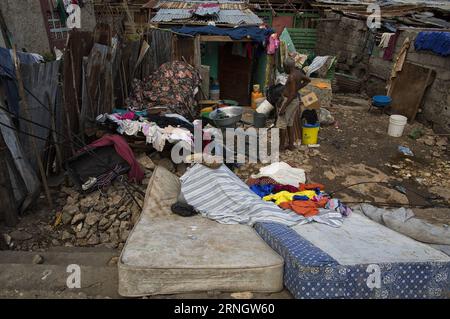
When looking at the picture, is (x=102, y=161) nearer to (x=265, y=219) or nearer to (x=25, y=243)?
(x=25, y=243)

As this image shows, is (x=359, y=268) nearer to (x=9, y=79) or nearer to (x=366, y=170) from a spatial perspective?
(x=9, y=79)

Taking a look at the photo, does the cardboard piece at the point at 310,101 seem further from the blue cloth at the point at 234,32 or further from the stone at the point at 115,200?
the stone at the point at 115,200

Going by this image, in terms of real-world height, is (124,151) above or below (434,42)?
below

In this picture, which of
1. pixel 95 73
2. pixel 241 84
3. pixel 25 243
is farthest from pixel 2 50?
pixel 241 84

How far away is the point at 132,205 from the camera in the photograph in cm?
518

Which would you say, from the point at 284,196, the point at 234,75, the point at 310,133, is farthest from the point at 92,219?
the point at 234,75

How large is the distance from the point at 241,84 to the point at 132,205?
7.68 meters

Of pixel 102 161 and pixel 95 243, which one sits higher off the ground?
pixel 102 161

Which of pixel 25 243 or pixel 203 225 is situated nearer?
pixel 203 225

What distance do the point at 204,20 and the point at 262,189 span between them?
7.12m

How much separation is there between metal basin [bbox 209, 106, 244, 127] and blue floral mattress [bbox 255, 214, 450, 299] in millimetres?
4934

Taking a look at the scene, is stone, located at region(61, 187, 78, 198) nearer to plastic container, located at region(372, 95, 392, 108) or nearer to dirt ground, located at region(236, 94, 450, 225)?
dirt ground, located at region(236, 94, 450, 225)

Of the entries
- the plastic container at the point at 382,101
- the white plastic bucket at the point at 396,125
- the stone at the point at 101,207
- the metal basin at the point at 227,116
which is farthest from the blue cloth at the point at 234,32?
the stone at the point at 101,207

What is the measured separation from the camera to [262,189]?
5.21m
